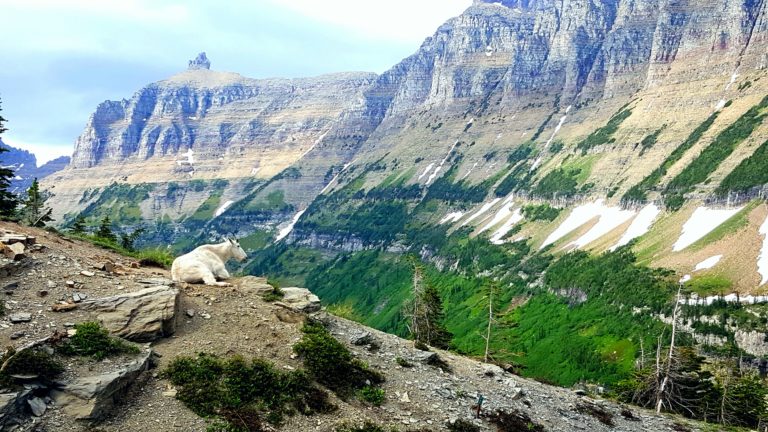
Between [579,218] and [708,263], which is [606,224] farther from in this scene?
[708,263]


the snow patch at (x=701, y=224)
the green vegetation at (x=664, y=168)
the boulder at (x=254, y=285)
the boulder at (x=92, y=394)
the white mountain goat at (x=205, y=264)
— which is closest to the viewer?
the boulder at (x=92, y=394)

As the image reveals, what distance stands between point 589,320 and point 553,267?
35.0 m

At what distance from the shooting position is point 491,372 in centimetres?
2606

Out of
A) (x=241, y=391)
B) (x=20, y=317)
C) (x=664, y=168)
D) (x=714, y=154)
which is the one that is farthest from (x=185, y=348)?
(x=664, y=168)

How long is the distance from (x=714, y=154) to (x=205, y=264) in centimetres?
18264

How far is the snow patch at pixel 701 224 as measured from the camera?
131750 mm

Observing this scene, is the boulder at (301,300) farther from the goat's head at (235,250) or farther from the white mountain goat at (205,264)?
the white mountain goat at (205,264)

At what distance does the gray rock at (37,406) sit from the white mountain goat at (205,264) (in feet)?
28.1

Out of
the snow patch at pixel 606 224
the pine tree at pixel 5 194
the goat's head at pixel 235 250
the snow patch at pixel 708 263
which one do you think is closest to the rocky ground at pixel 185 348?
the goat's head at pixel 235 250

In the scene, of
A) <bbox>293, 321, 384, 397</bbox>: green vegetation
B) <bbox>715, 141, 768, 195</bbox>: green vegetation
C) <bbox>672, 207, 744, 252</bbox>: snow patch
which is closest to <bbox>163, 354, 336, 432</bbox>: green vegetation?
<bbox>293, 321, 384, 397</bbox>: green vegetation

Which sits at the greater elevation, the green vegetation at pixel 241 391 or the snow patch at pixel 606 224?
the green vegetation at pixel 241 391

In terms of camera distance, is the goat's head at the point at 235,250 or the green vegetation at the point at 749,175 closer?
the goat's head at the point at 235,250

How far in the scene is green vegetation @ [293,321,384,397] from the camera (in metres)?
18.2

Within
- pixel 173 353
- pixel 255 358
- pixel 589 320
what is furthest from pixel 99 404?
pixel 589 320
